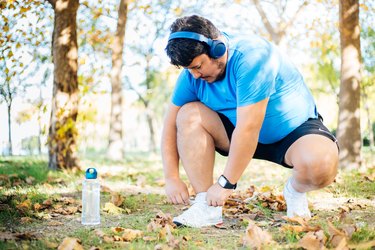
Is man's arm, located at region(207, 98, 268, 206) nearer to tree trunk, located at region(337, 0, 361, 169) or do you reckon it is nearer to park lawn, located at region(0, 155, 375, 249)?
park lawn, located at region(0, 155, 375, 249)

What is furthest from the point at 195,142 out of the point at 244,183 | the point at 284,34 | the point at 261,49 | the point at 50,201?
the point at 284,34

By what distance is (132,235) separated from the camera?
2.79m

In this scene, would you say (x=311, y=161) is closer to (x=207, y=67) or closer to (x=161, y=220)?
(x=207, y=67)

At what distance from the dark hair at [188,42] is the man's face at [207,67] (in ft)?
0.13

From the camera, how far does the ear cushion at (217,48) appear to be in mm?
2924

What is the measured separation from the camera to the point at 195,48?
→ 9.44 ft

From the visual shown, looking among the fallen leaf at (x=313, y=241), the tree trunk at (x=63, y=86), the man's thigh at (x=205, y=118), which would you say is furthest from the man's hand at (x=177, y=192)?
the tree trunk at (x=63, y=86)

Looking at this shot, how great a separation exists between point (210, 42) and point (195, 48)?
4.6 inches

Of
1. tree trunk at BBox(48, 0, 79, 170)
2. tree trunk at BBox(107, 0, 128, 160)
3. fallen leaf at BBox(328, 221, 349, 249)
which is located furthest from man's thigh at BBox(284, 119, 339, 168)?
tree trunk at BBox(107, 0, 128, 160)

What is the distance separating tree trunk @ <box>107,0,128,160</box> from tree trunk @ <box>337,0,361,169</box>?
19.5 feet

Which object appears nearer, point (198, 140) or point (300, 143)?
point (300, 143)

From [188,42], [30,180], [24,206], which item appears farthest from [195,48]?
[30,180]

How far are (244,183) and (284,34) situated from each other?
33.2 ft

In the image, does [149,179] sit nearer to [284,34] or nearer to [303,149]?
[303,149]
